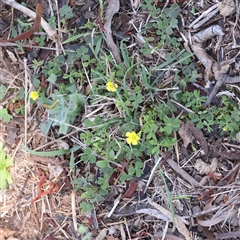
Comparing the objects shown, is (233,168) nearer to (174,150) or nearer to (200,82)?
(174,150)

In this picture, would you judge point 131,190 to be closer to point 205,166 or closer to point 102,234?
point 102,234

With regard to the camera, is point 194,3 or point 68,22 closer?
point 194,3

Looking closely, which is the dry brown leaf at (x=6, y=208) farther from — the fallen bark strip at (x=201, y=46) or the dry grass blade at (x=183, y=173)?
the fallen bark strip at (x=201, y=46)

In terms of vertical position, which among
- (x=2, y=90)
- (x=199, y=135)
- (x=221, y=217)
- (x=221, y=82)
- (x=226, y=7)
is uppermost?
(x=226, y=7)

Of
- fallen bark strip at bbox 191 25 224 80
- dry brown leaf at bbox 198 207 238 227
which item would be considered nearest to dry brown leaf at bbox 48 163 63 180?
dry brown leaf at bbox 198 207 238 227

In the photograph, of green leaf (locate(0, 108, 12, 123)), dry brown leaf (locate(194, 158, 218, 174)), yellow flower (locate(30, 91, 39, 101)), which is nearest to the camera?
dry brown leaf (locate(194, 158, 218, 174))

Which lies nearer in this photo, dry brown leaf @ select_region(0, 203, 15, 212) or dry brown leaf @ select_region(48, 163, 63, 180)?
dry brown leaf @ select_region(48, 163, 63, 180)

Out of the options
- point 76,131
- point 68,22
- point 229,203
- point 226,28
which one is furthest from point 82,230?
point 226,28

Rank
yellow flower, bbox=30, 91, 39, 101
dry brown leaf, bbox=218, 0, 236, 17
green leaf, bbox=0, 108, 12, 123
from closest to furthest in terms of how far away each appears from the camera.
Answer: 1. dry brown leaf, bbox=218, 0, 236, 17
2. yellow flower, bbox=30, 91, 39, 101
3. green leaf, bbox=0, 108, 12, 123

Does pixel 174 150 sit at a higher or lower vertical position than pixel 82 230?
higher

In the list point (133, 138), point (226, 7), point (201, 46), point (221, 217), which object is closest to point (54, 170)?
point (133, 138)

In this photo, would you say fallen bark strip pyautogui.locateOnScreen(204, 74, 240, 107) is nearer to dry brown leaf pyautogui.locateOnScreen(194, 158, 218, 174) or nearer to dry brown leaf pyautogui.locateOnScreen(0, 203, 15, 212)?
dry brown leaf pyautogui.locateOnScreen(194, 158, 218, 174)
